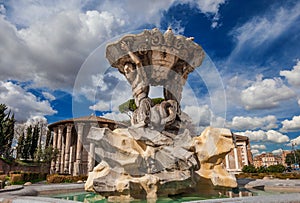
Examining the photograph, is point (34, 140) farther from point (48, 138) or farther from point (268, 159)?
point (268, 159)

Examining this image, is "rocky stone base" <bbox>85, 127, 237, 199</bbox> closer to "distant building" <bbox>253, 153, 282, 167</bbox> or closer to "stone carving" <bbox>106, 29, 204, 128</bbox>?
"stone carving" <bbox>106, 29, 204, 128</bbox>

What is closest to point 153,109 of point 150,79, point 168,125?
point 168,125

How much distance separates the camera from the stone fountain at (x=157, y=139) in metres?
8.75

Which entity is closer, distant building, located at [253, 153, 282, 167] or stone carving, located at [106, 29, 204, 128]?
stone carving, located at [106, 29, 204, 128]

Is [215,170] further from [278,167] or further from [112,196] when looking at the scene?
[278,167]

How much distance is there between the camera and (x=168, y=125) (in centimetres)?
1092

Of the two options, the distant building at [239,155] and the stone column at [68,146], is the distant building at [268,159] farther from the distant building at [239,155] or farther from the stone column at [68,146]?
the stone column at [68,146]

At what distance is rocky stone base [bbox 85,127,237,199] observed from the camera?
8562 mm

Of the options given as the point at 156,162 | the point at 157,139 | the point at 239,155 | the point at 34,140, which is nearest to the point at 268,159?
the point at 239,155

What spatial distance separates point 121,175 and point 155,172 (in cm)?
134

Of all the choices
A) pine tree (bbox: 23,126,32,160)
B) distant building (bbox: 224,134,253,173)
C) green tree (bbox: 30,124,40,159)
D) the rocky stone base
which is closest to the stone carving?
the rocky stone base

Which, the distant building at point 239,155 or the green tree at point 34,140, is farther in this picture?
the green tree at point 34,140

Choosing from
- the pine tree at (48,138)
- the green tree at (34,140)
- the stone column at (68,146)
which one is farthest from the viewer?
the pine tree at (48,138)

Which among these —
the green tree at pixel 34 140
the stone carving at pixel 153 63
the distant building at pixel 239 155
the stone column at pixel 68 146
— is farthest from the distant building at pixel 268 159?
the stone carving at pixel 153 63
